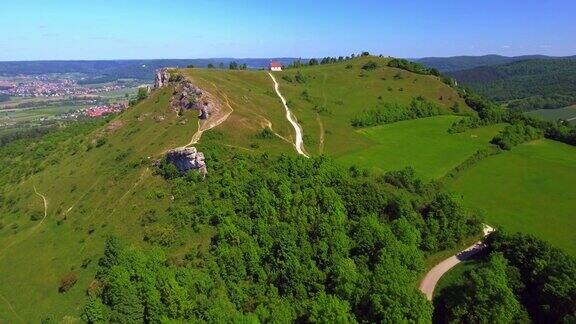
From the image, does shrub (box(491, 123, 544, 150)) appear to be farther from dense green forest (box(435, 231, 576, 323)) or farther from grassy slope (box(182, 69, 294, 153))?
dense green forest (box(435, 231, 576, 323))

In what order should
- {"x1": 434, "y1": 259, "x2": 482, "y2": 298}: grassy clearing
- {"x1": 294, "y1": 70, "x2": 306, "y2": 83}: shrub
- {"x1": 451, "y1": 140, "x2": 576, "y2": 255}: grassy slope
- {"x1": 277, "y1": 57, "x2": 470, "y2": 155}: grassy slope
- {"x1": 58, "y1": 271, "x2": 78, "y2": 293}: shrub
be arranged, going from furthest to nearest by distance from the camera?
{"x1": 294, "y1": 70, "x2": 306, "y2": 83}: shrub → {"x1": 277, "y1": 57, "x2": 470, "y2": 155}: grassy slope → {"x1": 451, "y1": 140, "x2": 576, "y2": 255}: grassy slope → {"x1": 58, "y1": 271, "x2": 78, "y2": 293}: shrub → {"x1": 434, "y1": 259, "x2": 482, "y2": 298}: grassy clearing

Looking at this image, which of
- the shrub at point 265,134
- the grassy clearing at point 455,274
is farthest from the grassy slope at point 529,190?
the shrub at point 265,134

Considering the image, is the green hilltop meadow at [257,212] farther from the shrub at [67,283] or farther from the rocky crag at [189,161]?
the rocky crag at [189,161]

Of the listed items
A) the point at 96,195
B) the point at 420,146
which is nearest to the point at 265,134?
the point at 96,195

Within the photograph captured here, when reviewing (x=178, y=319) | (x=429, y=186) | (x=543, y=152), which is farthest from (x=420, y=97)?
(x=178, y=319)

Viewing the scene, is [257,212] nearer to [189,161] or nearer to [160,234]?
[160,234]

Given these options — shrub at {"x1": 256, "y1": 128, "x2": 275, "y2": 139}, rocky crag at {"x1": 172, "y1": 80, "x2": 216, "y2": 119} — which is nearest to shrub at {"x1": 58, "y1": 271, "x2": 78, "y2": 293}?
rocky crag at {"x1": 172, "y1": 80, "x2": 216, "y2": 119}

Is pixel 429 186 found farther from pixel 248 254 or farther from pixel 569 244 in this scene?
pixel 248 254
